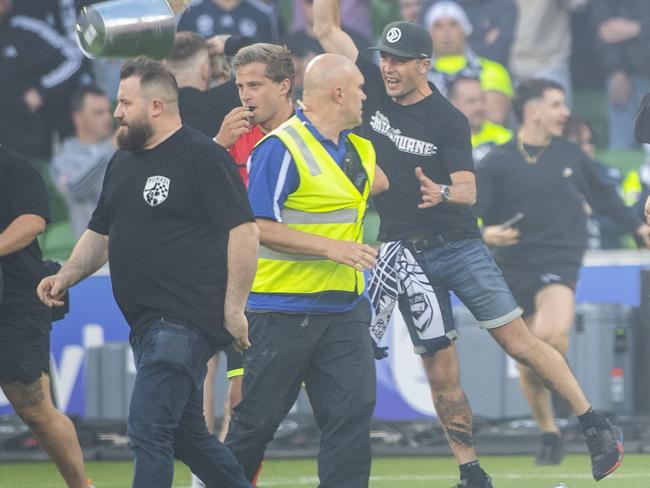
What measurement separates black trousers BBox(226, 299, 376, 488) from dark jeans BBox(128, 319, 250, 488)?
0.36 metres

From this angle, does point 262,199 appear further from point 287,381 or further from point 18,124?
point 18,124

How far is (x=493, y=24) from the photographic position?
14438 mm

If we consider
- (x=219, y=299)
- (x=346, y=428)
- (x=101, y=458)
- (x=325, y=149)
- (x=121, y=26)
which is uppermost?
(x=121, y=26)

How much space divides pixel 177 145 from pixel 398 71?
2133mm

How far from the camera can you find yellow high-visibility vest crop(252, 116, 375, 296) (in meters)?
7.26

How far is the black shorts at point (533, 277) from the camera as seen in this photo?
11.4 meters

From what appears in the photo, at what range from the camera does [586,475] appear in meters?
10.1

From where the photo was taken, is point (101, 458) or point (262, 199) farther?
point (101, 458)

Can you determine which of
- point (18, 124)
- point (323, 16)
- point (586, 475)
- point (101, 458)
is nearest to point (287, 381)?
point (323, 16)

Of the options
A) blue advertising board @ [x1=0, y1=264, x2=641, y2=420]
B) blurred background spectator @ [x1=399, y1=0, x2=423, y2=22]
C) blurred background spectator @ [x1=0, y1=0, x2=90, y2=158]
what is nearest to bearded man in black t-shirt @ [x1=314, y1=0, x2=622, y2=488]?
blue advertising board @ [x1=0, y1=264, x2=641, y2=420]

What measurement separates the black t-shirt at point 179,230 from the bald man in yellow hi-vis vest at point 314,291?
353 mm

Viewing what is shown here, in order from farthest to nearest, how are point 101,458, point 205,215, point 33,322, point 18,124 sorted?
point 18,124
point 101,458
point 33,322
point 205,215

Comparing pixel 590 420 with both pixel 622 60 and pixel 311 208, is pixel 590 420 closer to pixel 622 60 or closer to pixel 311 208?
pixel 311 208

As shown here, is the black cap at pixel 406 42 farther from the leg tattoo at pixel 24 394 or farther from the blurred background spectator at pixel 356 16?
the blurred background spectator at pixel 356 16
